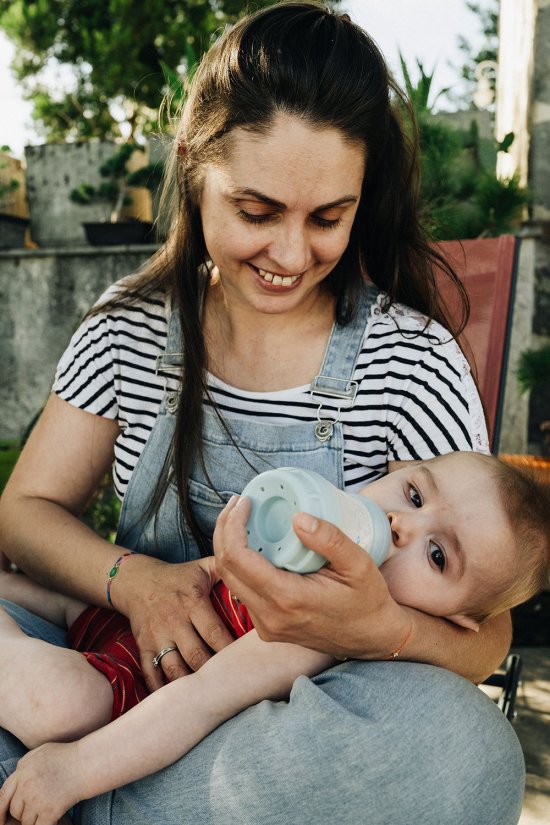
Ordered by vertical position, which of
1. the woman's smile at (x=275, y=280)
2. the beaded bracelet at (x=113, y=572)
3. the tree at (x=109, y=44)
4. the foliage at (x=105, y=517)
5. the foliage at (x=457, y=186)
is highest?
the tree at (x=109, y=44)

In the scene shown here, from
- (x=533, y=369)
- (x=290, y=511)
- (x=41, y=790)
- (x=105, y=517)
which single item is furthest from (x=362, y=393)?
(x=105, y=517)

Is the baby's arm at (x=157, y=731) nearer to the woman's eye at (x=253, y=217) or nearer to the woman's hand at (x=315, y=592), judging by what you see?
the woman's hand at (x=315, y=592)

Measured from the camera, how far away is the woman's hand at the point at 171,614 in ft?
4.78

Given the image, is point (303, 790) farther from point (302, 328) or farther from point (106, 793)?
point (302, 328)

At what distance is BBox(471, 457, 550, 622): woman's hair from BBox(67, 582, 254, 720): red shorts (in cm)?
44

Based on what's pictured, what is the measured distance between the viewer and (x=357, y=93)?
158cm

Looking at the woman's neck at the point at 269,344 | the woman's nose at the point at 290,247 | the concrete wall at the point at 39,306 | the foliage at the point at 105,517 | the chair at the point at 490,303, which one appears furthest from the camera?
the concrete wall at the point at 39,306

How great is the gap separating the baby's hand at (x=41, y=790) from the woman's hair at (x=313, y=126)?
0.59 m

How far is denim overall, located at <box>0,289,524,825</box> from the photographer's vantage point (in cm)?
117

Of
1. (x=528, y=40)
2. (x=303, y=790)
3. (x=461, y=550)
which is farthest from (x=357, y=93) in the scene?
(x=528, y=40)

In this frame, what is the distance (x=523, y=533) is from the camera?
147 centimetres

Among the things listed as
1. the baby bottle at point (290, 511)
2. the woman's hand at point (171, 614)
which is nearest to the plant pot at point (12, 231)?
the woman's hand at point (171, 614)

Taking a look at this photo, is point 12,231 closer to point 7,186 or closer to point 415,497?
point 7,186

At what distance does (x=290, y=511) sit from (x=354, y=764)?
370 mm
